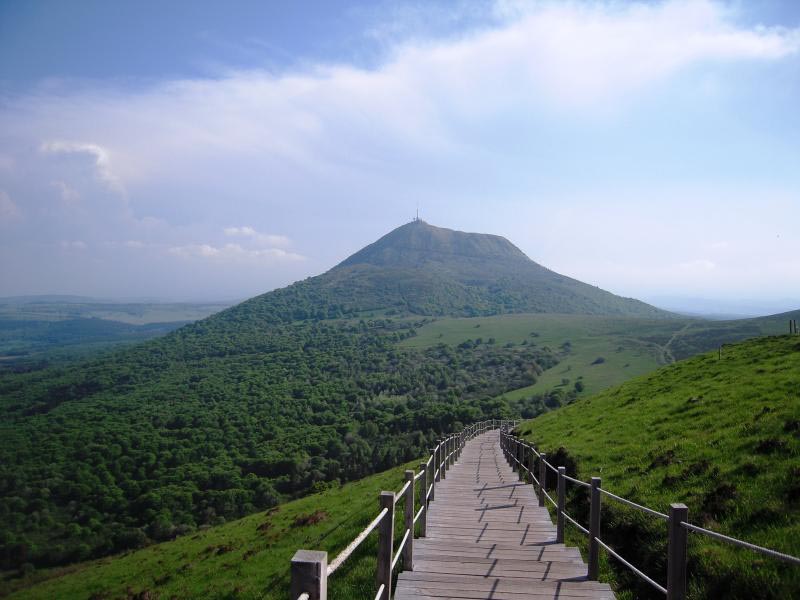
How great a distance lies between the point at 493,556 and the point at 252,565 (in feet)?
37.9

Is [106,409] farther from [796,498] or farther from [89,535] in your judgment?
[796,498]

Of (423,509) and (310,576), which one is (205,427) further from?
(310,576)

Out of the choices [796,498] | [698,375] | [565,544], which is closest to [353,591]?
[565,544]

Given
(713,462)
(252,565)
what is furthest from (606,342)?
(713,462)

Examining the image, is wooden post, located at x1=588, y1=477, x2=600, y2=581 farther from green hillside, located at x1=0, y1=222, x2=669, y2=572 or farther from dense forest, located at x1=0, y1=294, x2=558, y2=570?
green hillside, located at x1=0, y1=222, x2=669, y2=572

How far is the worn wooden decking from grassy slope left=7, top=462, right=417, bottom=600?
4.02 feet

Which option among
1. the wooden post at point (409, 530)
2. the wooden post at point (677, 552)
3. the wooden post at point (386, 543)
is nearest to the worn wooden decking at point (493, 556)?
the wooden post at point (409, 530)

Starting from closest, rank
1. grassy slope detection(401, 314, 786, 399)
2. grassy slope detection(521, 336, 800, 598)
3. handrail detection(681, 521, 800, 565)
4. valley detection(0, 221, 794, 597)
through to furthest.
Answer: handrail detection(681, 521, 800, 565), grassy slope detection(521, 336, 800, 598), valley detection(0, 221, 794, 597), grassy slope detection(401, 314, 786, 399)

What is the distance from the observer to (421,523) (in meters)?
9.22

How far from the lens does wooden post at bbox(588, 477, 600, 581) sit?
6824mm

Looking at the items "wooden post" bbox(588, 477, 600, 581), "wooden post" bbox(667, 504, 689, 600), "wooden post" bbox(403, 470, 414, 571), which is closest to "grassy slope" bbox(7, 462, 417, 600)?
"wooden post" bbox(403, 470, 414, 571)

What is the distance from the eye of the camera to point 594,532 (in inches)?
274

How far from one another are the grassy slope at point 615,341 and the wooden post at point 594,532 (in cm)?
10530

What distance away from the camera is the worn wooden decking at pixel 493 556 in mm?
6125
